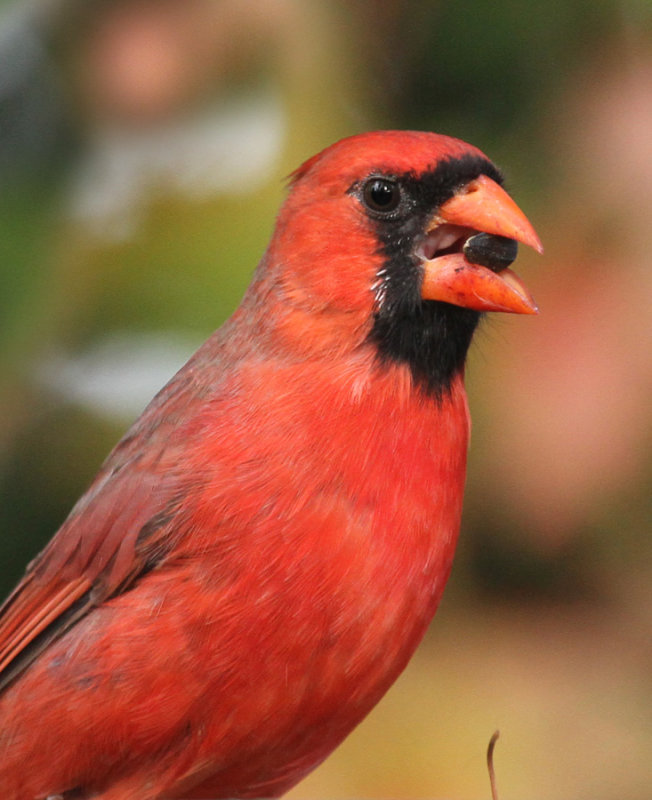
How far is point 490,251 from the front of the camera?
1701 millimetres

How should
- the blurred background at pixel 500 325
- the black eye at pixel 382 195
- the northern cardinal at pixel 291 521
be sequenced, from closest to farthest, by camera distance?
the northern cardinal at pixel 291 521
the black eye at pixel 382 195
the blurred background at pixel 500 325

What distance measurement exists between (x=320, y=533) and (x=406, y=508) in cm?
12

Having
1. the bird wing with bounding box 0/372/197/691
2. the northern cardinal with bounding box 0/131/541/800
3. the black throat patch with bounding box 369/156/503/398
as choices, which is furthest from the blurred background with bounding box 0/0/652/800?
the black throat patch with bounding box 369/156/503/398

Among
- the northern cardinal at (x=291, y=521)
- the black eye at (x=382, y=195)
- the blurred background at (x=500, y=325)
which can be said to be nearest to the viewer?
the northern cardinal at (x=291, y=521)

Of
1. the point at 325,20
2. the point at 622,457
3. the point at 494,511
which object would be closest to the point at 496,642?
the point at 494,511

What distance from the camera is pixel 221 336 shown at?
75.2 inches

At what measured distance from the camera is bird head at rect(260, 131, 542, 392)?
168 cm

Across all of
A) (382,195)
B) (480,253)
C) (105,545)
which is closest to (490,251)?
(480,253)

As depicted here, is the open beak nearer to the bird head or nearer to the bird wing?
the bird head

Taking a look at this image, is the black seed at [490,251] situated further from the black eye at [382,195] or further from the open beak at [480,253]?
the black eye at [382,195]

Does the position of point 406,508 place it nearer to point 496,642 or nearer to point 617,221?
point 496,642

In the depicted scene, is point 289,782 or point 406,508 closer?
point 406,508

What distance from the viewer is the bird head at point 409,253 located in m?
1.68

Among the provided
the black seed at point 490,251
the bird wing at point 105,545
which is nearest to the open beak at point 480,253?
the black seed at point 490,251
